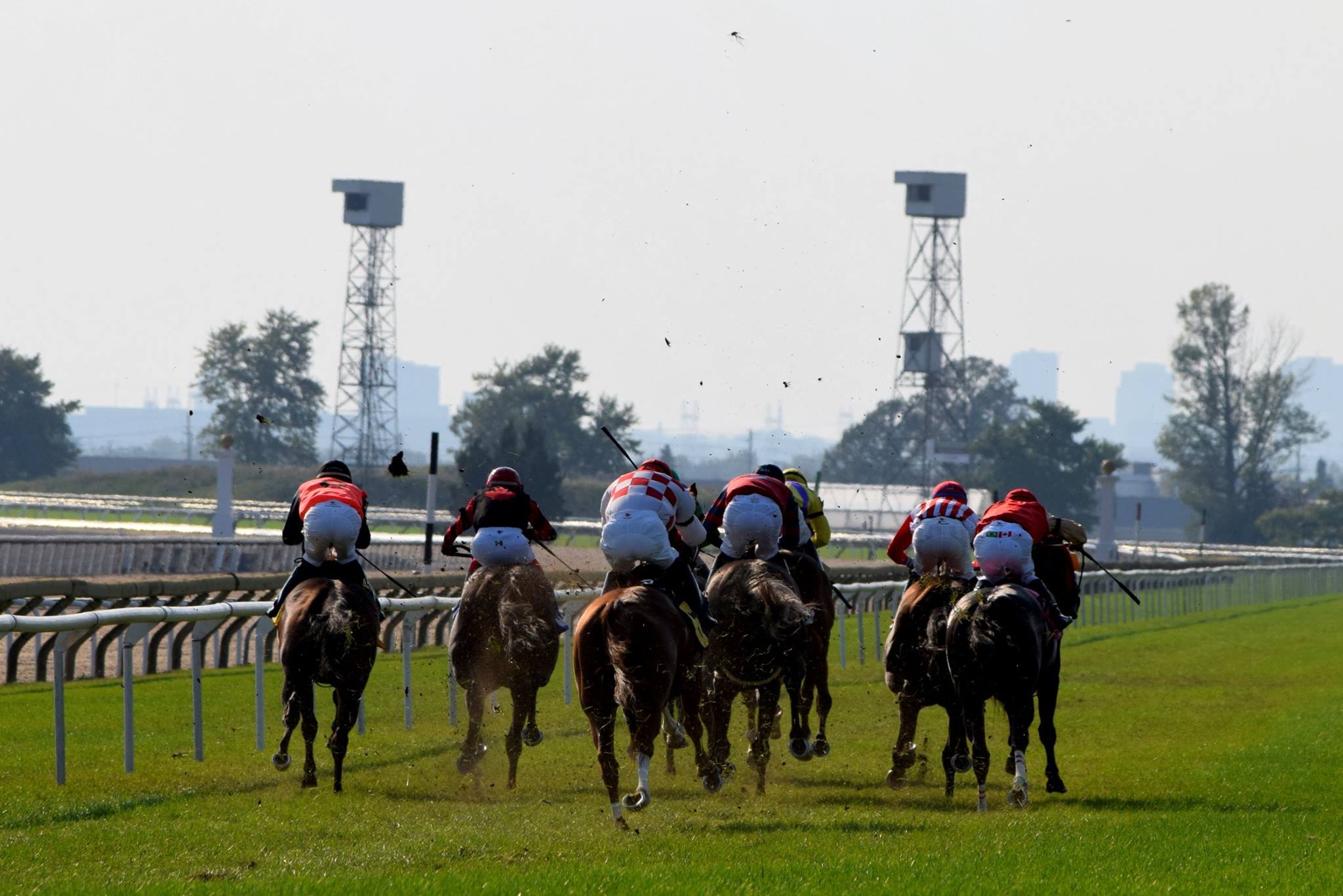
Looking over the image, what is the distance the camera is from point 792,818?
9.06 m

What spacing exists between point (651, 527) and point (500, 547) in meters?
1.29

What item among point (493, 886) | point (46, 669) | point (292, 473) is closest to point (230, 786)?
point (493, 886)

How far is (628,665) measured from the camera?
29.8 ft

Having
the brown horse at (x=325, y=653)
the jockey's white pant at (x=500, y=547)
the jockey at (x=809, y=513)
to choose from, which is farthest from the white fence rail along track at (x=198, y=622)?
the jockey at (x=809, y=513)

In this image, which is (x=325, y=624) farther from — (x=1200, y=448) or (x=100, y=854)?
(x=1200, y=448)

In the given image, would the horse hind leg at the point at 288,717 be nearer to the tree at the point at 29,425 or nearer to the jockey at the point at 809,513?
the jockey at the point at 809,513

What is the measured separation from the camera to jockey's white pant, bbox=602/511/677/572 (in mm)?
9555

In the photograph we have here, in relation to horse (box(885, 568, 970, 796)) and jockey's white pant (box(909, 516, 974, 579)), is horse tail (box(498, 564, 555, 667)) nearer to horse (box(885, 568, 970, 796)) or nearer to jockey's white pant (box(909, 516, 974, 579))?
horse (box(885, 568, 970, 796))

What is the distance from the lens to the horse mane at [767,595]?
10102 mm

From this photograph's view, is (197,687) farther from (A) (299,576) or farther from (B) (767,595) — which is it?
(B) (767,595)

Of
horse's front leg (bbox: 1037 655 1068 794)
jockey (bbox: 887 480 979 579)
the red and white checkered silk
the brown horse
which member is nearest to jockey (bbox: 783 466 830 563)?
jockey (bbox: 887 480 979 579)

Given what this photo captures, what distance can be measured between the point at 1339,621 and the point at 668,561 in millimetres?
25322

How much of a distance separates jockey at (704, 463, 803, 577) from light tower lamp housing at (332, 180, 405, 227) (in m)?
79.1

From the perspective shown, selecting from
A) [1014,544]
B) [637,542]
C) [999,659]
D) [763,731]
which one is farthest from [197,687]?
[1014,544]
